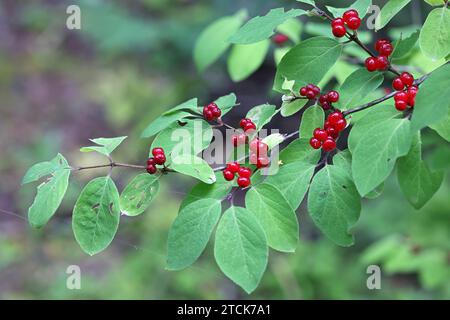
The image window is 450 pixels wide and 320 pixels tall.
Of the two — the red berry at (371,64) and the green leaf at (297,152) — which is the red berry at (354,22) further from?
the green leaf at (297,152)

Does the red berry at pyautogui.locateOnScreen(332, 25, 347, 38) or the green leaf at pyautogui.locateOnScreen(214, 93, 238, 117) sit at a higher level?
the red berry at pyautogui.locateOnScreen(332, 25, 347, 38)

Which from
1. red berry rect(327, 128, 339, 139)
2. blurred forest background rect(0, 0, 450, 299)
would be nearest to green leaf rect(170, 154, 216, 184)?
red berry rect(327, 128, 339, 139)

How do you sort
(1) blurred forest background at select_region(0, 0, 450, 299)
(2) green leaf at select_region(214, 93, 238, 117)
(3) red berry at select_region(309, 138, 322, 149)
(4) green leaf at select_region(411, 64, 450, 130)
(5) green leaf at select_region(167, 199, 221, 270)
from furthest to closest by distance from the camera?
1. (1) blurred forest background at select_region(0, 0, 450, 299)
2. (2) green leaf at select_region(214, 93, 238, 117)
3. (3) red berry at select_region(309, 138, 322, 149)
4. (5) green leaf at select_region(167, 199, 221, 270)
5. (4) green leaf at select_region(411, 64, 450, 130)

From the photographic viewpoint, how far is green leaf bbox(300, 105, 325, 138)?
3.60 feet

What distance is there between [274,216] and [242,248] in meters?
0.09

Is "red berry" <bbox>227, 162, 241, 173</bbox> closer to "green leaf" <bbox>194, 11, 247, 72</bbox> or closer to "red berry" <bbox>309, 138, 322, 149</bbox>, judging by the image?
"red berry" <bbox>309, 138, 322, 149</bbox>

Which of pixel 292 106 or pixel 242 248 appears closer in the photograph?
pixel 242 248

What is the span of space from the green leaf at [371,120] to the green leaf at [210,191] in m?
0.24

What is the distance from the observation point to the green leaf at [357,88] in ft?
3.64

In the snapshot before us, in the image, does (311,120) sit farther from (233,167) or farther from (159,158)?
(159,158)

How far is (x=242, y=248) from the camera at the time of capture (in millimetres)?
942

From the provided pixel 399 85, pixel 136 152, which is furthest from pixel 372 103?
pixel 136 152

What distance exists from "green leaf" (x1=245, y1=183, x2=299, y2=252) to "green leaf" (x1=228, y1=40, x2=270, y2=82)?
89cm
